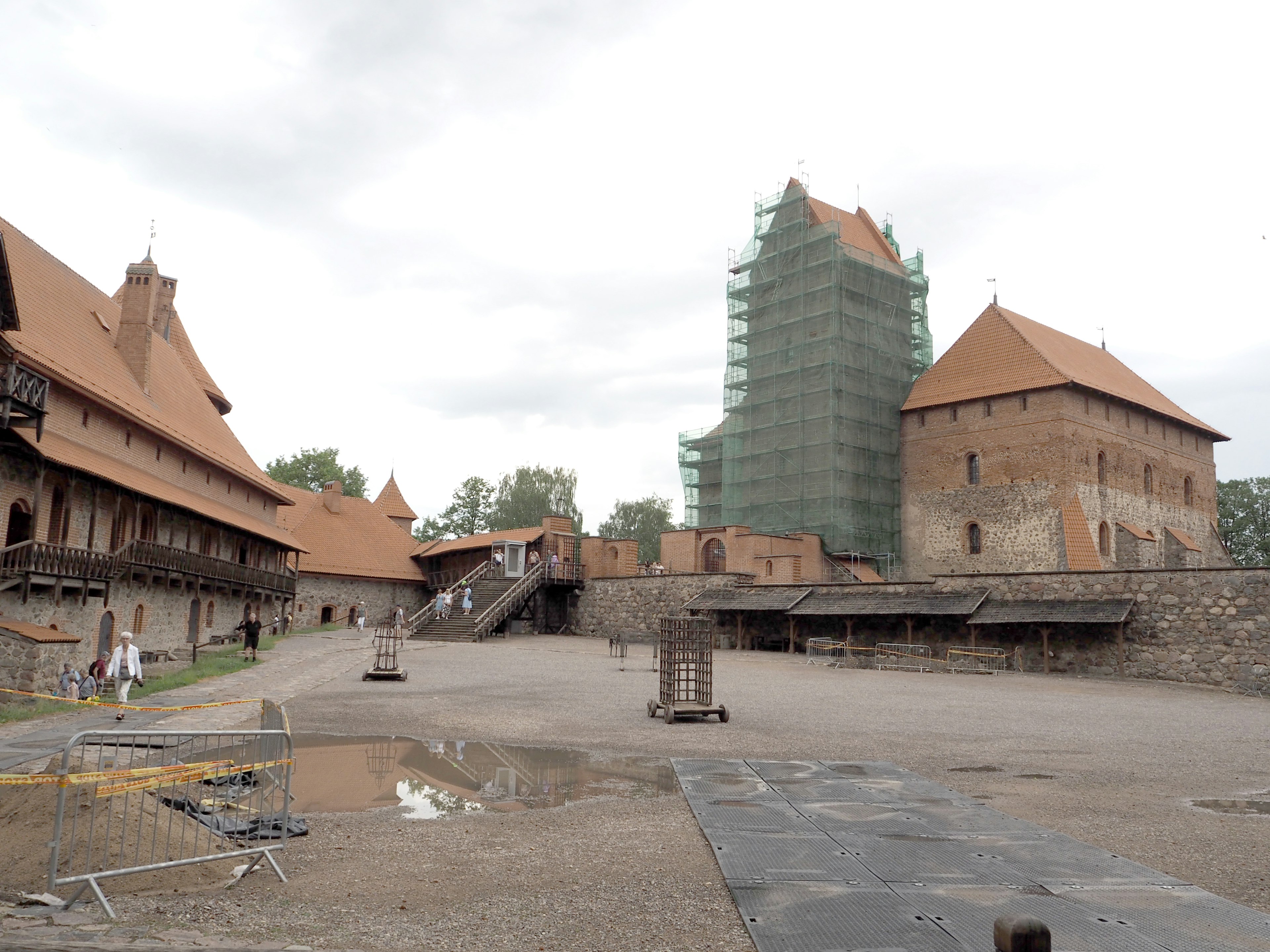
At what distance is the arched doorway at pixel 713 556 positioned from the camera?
3928 cm

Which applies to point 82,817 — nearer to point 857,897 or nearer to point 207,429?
point 857,897

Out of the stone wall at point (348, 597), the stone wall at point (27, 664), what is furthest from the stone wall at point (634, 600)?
the stone wall at point (27, 664)

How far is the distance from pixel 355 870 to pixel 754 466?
38.9 m

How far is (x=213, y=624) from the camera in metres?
29.8

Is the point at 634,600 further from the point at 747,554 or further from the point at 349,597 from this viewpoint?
the point at 349,597

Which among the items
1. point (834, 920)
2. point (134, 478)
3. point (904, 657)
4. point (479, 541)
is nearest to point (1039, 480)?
point (904, 657)

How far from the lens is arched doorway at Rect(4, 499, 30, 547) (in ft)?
63.2

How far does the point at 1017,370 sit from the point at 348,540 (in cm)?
3199

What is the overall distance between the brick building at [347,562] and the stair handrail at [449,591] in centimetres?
259

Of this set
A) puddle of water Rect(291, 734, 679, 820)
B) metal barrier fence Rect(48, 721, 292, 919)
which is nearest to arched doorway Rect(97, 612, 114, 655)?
puddle of water Rect(291, 734, 679, 820)

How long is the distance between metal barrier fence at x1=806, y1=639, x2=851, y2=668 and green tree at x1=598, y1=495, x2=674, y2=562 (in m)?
35.3

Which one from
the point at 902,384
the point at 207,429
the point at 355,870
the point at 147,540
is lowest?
the point at 355,870

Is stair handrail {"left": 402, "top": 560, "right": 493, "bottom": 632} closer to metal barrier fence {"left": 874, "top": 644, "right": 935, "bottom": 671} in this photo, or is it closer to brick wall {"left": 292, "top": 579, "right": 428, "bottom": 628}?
brick wall {"left": 292, "top": 579, "right": 428, "bottom": 628}

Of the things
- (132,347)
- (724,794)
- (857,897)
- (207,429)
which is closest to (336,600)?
(207,429)
